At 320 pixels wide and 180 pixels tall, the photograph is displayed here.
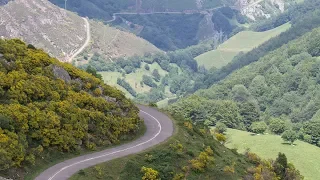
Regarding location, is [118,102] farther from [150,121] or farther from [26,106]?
[26,106]

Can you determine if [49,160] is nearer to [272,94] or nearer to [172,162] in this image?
[172,162]

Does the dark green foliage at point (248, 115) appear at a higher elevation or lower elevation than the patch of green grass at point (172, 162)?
lower

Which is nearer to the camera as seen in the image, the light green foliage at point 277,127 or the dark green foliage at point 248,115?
the light green foliage at point 277,127

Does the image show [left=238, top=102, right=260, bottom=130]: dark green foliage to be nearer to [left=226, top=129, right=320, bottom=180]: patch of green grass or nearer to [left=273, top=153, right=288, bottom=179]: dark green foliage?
[left=226, top=129, right=320, bottom=180]: patch of green grass

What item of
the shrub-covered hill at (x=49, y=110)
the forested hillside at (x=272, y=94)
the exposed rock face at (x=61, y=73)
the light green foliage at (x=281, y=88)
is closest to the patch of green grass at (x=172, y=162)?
the shrub-covered hill at (x=49, y=110)

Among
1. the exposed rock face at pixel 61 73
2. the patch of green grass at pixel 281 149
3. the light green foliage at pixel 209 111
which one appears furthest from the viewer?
the light green foliage at pixel 209 111

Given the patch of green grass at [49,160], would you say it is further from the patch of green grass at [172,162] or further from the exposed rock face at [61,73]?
the exposed rock face at [61,73]

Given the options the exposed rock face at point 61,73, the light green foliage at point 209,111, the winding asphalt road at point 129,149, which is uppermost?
the exposed rock face at point 61,73

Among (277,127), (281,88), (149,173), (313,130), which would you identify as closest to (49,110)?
(149,173)
